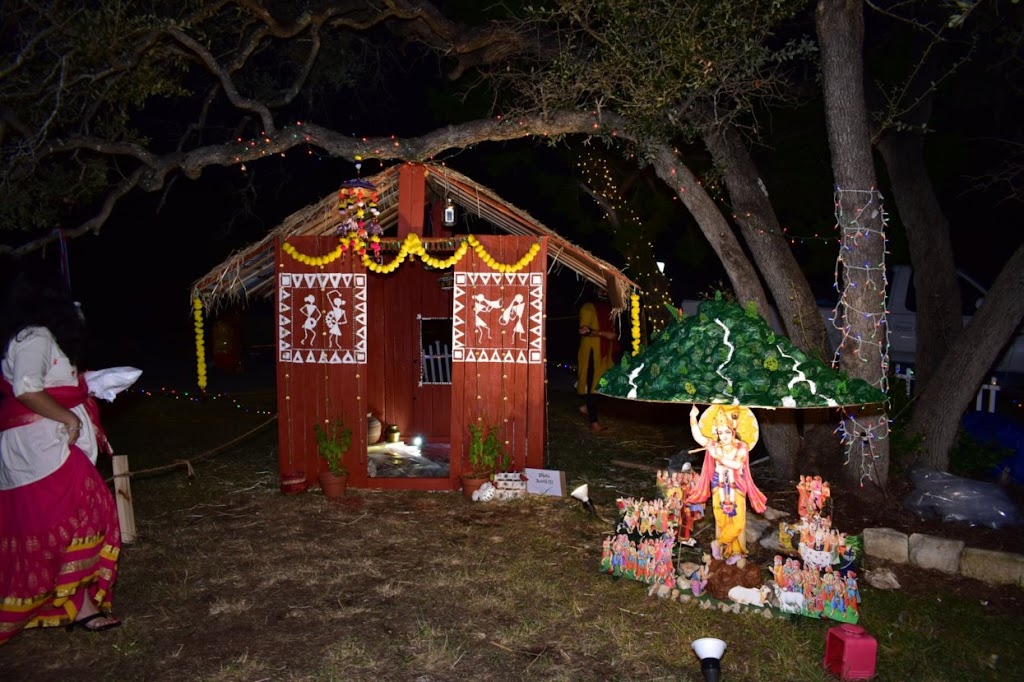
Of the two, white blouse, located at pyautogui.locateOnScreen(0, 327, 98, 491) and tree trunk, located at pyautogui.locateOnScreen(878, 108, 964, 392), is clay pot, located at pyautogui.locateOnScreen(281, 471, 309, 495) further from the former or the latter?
tree trunk, located at pyautogui.locateOnScreen(878, 108, 964, 392)

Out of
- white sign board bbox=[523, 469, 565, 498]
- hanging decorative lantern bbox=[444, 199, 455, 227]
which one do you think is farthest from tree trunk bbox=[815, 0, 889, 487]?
hanging decorative lantern bbox=[444, 199, 455, 227]

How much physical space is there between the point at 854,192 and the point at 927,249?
2.49 meters

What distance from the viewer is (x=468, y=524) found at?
7.57 m

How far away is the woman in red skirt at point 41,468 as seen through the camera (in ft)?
15.6

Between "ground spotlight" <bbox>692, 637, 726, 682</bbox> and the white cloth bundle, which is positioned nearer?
"ground spotlight" <bbox>692, 637, 726, 682</bbox>

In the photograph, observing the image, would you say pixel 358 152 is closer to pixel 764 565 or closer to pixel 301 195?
pixel 764 565

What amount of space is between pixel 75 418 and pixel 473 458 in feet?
14.3

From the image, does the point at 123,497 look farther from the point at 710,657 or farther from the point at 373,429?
the point at 710,657

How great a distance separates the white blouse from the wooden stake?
7.07 feet

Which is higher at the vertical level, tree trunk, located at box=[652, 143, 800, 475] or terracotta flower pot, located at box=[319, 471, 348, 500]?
tree trunk, located at box=[652, 143, 800, 475]

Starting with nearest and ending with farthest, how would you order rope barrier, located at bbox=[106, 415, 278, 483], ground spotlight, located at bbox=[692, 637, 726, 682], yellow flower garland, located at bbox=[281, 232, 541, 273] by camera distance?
ground spotlight, located at bbox=[692, 637, 726, 682], rope barrier, located at bbox=[106, 415, 278, 483], yellow flower garland, located at bbox=[281, 232, 541, 273]

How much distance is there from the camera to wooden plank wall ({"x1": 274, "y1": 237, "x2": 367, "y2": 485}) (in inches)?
341

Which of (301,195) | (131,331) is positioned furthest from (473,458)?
(131,331)

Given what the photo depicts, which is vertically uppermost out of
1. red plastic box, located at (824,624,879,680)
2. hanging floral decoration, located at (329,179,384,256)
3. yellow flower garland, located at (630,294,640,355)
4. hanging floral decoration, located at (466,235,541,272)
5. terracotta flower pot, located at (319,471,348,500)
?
hanging floral decoration, located at (329,179,384,256)
